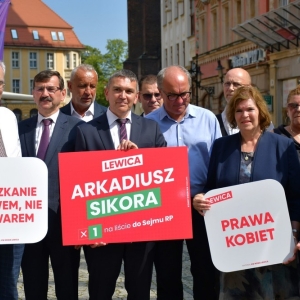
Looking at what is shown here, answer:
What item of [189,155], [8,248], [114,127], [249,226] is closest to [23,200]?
[8,248]

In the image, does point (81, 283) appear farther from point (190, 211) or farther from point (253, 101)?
point (253, 101)

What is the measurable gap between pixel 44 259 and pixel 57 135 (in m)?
1.05

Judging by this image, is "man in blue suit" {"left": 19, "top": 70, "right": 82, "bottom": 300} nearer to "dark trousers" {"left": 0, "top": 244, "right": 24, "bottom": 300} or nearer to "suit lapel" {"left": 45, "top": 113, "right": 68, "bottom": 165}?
"suit lapel" {"left": 45, "top": 113, "right": 68, "bottom": 165}

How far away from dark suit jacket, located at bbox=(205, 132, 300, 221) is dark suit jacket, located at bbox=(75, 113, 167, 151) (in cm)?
63

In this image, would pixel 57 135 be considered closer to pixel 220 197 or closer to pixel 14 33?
pixel 220 197

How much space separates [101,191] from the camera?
19.2ft

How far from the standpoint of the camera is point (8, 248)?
604 centimetres

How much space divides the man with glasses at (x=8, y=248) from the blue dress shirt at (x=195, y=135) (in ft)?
4.22

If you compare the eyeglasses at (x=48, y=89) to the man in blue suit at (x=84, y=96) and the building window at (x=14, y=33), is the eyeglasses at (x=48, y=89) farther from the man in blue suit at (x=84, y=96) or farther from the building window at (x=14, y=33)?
the building window at (x=14, y=33)

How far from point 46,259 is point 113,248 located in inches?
28.5

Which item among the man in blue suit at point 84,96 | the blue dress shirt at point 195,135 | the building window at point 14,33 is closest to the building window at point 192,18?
the man in blue suit at point 84,96

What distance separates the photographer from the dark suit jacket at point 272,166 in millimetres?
5711

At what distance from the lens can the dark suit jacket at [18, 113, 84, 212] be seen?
6277 millimetres

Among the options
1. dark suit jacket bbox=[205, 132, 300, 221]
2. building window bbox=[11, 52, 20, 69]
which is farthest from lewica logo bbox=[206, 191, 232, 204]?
building window bbox=[11, 52, 20, 69]
